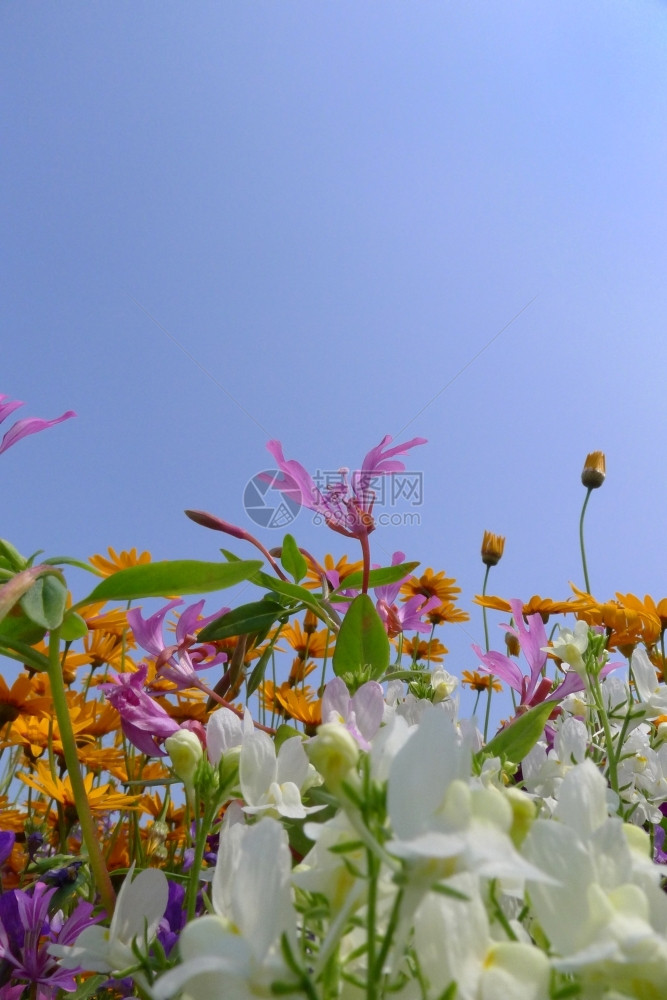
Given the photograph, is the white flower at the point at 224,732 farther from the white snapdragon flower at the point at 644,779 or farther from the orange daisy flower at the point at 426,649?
the orange daisy flower at the point at 426,649

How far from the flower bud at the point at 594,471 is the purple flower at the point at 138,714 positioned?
1198 millimetres

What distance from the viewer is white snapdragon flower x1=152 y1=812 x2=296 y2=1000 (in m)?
0.16

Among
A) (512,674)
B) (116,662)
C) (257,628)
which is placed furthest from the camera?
(116,662)

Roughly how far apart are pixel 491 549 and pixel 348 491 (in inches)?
33.4

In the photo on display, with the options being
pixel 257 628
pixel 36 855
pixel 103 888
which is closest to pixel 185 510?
pixel 257 628

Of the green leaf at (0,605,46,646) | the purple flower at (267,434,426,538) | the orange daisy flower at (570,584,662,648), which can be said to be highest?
the orange daisy flower at (570,584,662,648)

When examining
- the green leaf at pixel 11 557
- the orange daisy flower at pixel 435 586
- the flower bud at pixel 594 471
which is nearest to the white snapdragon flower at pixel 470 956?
the green leaf at pixel 11 557

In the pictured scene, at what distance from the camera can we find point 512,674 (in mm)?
670

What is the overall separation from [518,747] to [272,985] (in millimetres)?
270

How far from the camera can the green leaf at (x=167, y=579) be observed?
1.22 ft

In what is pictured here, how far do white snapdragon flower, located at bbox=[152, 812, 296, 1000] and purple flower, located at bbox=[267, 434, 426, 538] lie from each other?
433 millimetres

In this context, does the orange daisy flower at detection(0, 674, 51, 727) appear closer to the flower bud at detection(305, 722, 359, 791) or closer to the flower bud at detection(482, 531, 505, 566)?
the flower bud at detection(305, 722, 359, 791)

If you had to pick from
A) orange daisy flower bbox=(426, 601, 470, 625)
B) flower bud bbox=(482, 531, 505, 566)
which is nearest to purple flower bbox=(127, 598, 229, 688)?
orange daisy flower bbox=(426, 601, 470, 625)

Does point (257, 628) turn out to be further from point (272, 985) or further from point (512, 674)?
point (272, 985)
